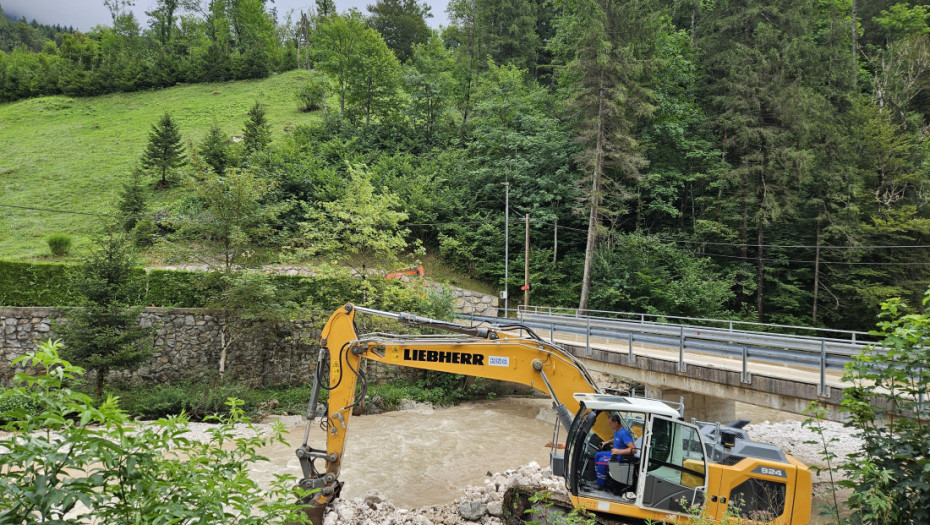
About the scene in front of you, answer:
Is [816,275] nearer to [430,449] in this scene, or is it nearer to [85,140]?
[430,449]

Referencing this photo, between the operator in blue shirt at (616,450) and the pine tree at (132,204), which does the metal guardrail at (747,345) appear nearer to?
the operator in blue shirt at (616,450)

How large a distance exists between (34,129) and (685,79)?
174 feet

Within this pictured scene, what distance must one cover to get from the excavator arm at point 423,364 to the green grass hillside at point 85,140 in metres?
17.3

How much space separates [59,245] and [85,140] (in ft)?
84.3

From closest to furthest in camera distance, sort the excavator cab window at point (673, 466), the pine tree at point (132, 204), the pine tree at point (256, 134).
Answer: the excavator cab window at point (673, 466) → the pine tree at point (132, 204) → the pine tree at point (256, 134)

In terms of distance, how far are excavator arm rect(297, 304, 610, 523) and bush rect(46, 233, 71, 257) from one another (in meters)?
21.2

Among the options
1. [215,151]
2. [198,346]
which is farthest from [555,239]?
[215,151]

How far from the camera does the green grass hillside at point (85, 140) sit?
2878 centimetres

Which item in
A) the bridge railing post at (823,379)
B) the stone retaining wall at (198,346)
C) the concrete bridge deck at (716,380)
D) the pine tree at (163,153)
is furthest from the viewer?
the pine tree at (163,153)

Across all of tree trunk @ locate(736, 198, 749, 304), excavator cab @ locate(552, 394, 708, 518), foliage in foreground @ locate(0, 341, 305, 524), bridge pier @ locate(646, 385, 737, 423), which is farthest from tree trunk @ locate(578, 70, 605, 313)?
foliage in foreground @ locate(0, 341, 305, 524)

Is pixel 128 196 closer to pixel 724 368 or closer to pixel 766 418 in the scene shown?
pixel 724 368

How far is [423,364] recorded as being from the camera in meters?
8.26

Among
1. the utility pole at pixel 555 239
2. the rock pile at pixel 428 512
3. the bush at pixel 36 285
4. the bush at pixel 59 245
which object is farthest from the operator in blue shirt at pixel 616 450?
the bush at pixel 59 245

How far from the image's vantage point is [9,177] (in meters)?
34.7
